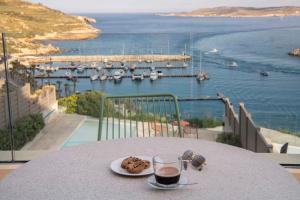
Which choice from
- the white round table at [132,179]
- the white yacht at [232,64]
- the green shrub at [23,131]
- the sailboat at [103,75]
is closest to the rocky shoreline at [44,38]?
the green shrub at [23,131]

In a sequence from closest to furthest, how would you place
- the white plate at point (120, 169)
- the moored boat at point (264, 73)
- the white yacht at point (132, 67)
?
the white plate at point (120, 169) → the moored boat at point (264, 73) → the white yacht at point (132, 67)

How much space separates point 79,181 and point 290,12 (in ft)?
12.3

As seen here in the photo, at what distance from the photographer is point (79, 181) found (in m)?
1.23

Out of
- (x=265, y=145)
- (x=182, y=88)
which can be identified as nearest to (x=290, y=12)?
(x=265, y=145)

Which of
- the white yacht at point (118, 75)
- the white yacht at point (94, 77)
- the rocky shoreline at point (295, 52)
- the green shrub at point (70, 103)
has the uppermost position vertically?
the rocky shoreline at point (295, 52)

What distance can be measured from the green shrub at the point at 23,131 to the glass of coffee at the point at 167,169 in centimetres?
205

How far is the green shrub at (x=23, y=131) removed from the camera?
350 cm

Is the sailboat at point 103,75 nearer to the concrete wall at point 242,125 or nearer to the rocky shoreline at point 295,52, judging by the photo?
the concrete wall at point 242,125

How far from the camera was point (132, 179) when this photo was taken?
4.15ft

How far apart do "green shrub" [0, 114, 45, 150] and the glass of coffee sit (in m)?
2.05

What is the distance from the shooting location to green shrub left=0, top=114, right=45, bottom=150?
3496 millimetres

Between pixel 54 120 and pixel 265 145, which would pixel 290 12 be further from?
pixel 54 120

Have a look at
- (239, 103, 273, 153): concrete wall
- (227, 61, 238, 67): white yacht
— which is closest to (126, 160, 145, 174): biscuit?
(239, 103, 273, 153): concrete wall

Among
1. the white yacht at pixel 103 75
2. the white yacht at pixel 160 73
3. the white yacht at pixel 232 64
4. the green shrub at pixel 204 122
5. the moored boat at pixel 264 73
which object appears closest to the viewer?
the green shrub at pixel 204 122
